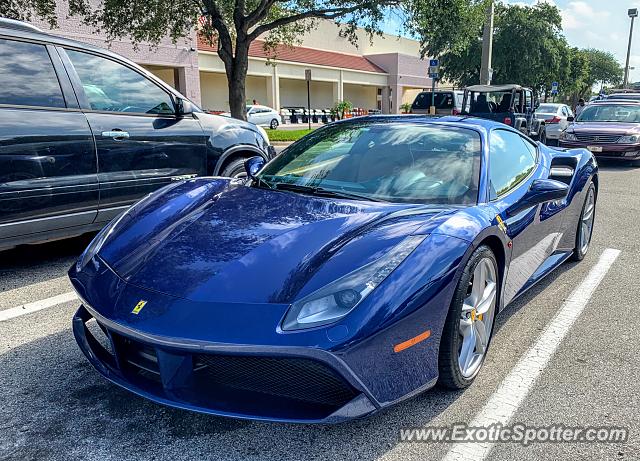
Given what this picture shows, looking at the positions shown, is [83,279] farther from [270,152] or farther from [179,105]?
[270,152]

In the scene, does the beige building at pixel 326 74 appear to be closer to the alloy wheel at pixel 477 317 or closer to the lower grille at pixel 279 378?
the alloy wheel at pixel 477 317

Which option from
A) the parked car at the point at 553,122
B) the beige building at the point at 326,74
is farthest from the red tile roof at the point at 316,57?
the parked car at the point at 553,122

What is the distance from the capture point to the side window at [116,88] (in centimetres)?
439

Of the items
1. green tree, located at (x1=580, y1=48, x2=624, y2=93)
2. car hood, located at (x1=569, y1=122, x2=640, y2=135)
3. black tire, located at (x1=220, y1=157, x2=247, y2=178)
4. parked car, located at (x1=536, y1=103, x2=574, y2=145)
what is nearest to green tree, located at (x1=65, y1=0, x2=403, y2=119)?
car hood, located at (x1=569, y1=122, x2=640, y2=135)

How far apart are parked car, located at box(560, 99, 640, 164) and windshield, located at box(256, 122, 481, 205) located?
10463 mm

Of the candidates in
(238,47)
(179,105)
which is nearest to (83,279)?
(179,105)

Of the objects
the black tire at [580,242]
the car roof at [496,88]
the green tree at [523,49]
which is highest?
the green tree at [523,49]

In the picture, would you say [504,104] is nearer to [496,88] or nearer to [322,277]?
[496,88]

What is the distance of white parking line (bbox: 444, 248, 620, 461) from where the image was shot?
85.7 inches

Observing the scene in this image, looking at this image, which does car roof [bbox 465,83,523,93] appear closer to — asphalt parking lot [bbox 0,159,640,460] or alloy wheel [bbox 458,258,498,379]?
asphalt parking lot [bbox 0,159,640,460]

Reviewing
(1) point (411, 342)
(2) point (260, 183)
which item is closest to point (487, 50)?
(2) point (260, 183)

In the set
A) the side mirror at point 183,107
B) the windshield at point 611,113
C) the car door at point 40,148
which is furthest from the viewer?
the windshield at point 611,113

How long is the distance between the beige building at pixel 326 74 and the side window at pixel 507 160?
29880mm

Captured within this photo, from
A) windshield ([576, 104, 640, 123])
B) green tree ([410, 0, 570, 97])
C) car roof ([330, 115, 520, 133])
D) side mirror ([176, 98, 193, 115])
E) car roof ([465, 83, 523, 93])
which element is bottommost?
car roof ([330, 115, 520, 133])
